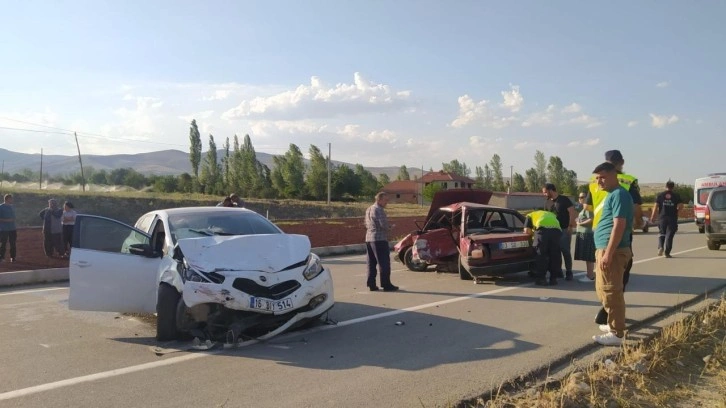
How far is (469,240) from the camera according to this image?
10.4m

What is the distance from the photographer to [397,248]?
514 inches

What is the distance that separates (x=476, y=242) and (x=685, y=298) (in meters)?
3.30

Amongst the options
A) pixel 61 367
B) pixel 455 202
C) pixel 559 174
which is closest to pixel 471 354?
pixel 61 367

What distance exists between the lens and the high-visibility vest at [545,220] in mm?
10117

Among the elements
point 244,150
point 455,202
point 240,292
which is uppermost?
point 244,150

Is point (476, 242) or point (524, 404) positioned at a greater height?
point (476, 242)

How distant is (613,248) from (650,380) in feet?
4.46

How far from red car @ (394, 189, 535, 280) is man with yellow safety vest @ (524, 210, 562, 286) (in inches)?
11.6

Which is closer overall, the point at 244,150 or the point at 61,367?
the point at 61,367

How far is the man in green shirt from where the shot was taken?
5875 mm

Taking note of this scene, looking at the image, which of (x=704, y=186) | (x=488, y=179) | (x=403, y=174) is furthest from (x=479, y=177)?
(x=704, y=186)

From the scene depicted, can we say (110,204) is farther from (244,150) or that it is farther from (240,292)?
(244,150)

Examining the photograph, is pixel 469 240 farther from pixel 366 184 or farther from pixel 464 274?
pixel 366 184

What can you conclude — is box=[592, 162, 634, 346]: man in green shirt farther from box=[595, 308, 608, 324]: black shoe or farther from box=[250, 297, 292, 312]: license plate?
box=[250, 297, 292, 312]: license plate
